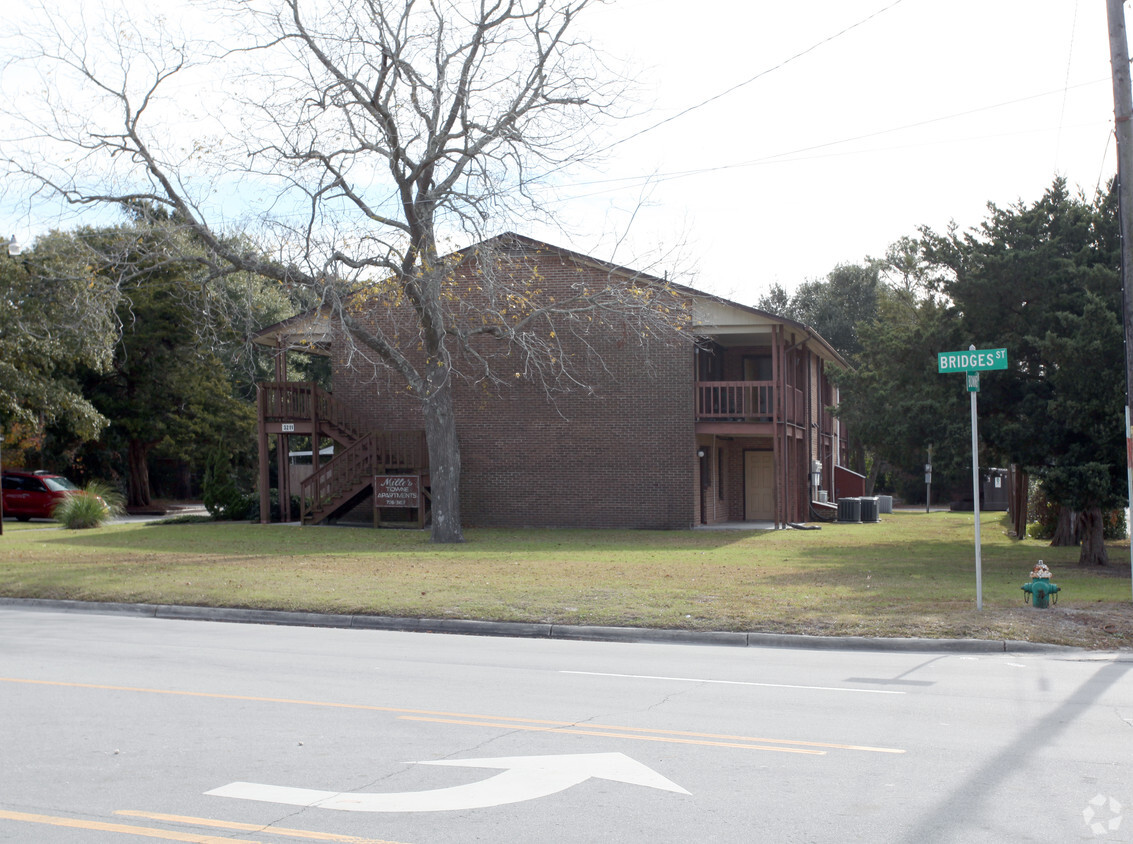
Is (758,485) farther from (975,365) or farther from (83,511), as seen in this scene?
(975,365)

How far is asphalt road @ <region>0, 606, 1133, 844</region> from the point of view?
524cm

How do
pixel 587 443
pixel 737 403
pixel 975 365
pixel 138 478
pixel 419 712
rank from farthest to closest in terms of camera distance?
1. pixel 138 478
2. pixel 587 443
3. pixel 737 403
4. pixel 975 365
5. pixel 419 712

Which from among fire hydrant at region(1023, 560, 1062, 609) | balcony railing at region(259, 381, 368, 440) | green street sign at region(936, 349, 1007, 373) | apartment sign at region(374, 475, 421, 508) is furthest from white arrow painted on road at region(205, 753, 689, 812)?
balcony railing at region(259, 381, 368, 440)

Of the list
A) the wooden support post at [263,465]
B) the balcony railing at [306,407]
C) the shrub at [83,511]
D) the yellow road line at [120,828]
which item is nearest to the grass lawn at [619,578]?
the shrub at [83,511]

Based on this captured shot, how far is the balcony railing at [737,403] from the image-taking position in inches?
1120

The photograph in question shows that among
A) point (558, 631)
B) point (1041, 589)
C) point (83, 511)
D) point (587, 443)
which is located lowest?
point (558, 631)

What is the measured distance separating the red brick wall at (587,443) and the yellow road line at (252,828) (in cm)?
2400

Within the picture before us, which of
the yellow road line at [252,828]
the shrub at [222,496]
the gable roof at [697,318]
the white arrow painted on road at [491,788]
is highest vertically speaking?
the gable roof at [697,318]

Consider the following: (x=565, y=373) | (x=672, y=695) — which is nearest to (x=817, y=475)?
(x=565, y=373)

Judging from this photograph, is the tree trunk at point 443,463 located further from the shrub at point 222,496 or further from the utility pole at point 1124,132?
the utility pole at point 1124,132

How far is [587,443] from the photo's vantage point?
29531mm

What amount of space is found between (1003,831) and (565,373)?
24429 mm

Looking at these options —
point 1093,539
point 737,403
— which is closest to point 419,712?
point 1093,539

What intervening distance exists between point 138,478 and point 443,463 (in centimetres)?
2482
